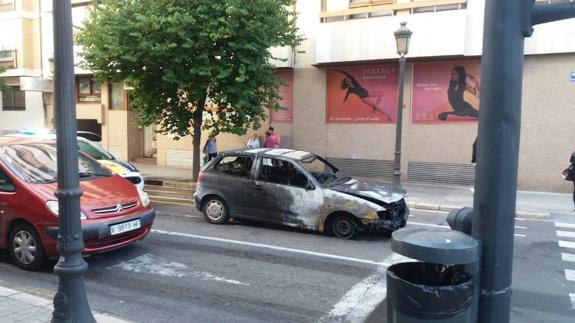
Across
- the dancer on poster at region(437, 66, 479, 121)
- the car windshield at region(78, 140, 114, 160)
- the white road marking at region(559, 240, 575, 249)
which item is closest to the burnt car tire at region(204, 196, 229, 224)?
the car windshield at region(78, 140, 114, 160)

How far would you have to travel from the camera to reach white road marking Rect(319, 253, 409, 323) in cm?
528

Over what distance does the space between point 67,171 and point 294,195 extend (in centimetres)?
523

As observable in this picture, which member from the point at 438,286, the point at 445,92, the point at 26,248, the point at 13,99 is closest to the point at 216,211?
the point at 26,248

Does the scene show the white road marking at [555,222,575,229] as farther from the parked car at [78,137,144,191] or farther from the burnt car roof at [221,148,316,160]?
the parked car at [78,137,144,191]

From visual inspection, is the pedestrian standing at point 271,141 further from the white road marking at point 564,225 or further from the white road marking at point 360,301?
the white road marking at point 360,301

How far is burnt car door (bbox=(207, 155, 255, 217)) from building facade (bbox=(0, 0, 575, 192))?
786 centimetres

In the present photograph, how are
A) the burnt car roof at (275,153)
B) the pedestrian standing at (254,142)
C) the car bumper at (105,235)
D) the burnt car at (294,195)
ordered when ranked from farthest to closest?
1. the pedestrian standing at (254,142)
2. the burnt car roof at (275,153)
3. the burnt car at (294,195)
4. the car bumper at (105,235)

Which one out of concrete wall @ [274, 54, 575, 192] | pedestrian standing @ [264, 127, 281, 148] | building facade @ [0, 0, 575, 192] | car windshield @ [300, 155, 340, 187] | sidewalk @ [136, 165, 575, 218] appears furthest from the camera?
pedestrian standing @ [264, 127, 281, 148]

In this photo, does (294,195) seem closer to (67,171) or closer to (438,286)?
(67,171)

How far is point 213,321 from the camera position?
16.8 ft

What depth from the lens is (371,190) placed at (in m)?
8.70

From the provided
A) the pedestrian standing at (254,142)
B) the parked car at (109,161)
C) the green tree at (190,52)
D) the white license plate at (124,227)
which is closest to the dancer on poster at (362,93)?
the green tree at (190,52)

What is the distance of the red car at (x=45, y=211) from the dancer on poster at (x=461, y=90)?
438 inches

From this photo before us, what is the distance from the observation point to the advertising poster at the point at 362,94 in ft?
53.9
